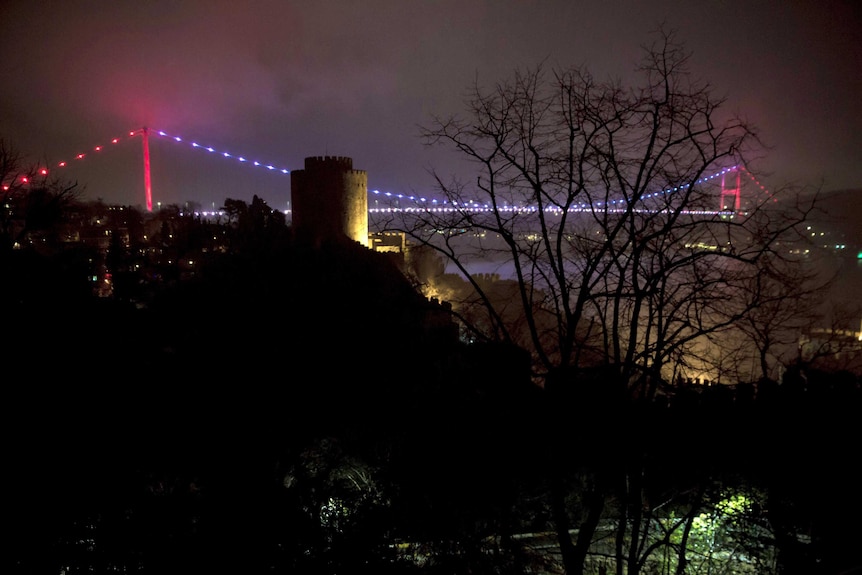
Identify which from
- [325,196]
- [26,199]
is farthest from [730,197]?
[325,196]

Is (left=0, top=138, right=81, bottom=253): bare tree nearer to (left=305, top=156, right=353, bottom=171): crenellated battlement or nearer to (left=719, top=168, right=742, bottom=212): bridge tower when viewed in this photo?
(left=719, top=168, right=742, bottom=212): bridge tower

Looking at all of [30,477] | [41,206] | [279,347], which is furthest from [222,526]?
[41,206]

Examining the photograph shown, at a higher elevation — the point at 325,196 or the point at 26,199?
the point at 325,196

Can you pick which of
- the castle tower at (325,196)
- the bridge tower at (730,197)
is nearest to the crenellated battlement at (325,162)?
the castle tower at (325,196)

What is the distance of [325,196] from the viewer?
2055 centimetres

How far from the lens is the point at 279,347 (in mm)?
7418

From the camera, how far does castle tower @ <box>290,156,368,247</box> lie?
67.2 ft

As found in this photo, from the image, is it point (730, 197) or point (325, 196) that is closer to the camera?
point (730, 197)

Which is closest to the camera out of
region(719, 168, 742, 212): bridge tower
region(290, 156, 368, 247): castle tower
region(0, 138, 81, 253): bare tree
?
region(719, 168, 742, 212): bridge tower

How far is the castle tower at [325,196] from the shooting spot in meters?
20.5

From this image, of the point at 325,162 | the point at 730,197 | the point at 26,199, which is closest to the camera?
the point at 730,197

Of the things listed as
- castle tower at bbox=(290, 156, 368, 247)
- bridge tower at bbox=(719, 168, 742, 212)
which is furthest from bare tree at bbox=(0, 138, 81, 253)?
castle tower at bbox=(290, 156, 368, 247)

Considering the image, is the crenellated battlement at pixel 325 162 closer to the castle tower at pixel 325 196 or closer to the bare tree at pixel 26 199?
the castle tower at pixel 325 196

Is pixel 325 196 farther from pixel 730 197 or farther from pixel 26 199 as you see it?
pixel 730 197
